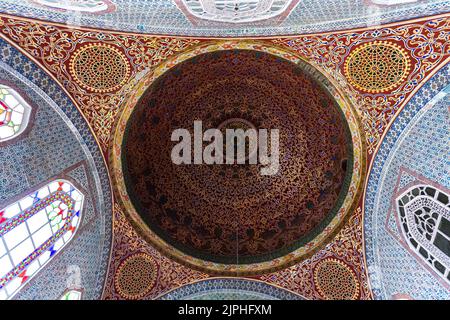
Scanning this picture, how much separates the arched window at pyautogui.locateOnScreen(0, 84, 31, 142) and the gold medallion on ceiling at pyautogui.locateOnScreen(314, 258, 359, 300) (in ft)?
25.0

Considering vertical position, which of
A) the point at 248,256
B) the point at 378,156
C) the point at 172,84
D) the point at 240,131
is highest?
the point at 172,84

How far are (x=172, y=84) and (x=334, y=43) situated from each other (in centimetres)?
389

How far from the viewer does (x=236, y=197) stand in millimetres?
11242

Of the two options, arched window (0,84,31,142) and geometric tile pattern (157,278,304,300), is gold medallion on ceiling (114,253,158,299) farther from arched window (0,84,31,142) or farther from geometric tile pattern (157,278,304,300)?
arched window (0,84,31,142)

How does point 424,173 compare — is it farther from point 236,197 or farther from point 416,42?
point 236,197

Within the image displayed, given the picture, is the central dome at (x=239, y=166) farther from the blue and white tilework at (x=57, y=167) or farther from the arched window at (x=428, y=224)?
the arched window at (x=428, y=224)

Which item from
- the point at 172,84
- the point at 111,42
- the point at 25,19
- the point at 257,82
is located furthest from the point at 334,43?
the point at 25,19

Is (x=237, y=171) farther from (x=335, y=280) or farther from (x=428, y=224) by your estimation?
(x=428, y=224)

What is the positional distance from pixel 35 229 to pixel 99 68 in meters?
3.47

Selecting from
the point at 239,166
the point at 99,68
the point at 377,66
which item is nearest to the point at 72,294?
the point at 99,68

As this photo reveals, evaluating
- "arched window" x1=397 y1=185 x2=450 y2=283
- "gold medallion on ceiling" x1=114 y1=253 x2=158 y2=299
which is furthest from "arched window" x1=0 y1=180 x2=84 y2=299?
"arched window" x1=397 y1=185 x2=450 y2=283

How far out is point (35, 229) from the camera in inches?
291

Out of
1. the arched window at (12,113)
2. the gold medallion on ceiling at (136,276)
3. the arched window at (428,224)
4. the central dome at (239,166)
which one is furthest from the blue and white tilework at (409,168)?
the arched window at (12,113)

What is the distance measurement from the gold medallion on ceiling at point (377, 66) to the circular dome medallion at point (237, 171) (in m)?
0.97
